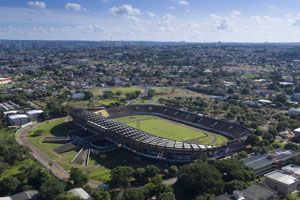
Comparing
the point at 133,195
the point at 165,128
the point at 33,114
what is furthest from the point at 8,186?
the point at 165,128

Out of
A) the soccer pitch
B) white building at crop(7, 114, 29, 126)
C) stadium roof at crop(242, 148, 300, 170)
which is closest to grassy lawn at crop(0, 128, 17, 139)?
white building at crop(7, 114, 29, 126)

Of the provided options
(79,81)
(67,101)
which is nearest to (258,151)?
(67,101)

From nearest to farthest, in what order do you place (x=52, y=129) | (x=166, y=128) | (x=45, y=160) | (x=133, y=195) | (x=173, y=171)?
1. (x=133, y=195)
2. (x=173, y=171)
3. (x=45, y=160)
4. (x=52, y=129)
5. (x=166, y=128)

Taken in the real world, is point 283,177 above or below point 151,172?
above

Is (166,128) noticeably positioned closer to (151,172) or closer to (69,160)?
(69,160)

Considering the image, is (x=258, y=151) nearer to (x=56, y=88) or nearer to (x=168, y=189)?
(x=168, y=189)

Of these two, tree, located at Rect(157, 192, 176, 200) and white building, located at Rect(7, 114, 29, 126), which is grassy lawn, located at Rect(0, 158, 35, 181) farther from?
tree, located at Rect(157, 192, 176, 200)

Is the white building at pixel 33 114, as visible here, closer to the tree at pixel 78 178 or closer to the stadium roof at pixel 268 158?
the tree at pixel 78 178
